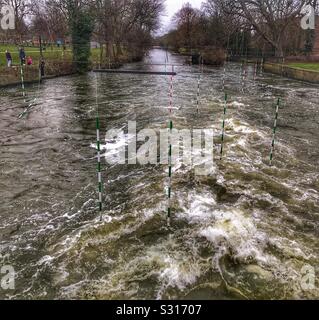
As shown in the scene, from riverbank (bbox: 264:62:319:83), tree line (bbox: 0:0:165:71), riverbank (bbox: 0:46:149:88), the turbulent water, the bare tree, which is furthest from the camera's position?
the bare tree

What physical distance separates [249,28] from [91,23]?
77.0 feet

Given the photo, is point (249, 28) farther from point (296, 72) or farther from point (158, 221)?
point (158, 221)

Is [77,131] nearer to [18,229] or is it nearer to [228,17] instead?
[18,229]

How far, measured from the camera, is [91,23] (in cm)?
3725

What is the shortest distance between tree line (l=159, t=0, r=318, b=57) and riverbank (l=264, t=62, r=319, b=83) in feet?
31.9

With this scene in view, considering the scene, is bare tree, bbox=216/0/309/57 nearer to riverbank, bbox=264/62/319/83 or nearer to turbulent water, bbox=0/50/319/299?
riverbank, bbox=264/62/319/83

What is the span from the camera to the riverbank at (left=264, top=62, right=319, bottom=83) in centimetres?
2984

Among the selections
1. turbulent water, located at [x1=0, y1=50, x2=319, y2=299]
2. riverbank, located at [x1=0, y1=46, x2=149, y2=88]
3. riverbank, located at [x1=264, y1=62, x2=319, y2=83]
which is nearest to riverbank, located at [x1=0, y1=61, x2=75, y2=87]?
riverbank, located at [x1=0, y1=46, x2=149, y2=88]

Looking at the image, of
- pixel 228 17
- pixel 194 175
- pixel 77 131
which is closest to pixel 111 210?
pixel 194 175

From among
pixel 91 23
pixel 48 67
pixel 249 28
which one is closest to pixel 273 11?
pixel 249 28

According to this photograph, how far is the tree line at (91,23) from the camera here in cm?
3681

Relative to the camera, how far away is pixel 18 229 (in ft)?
22.9
